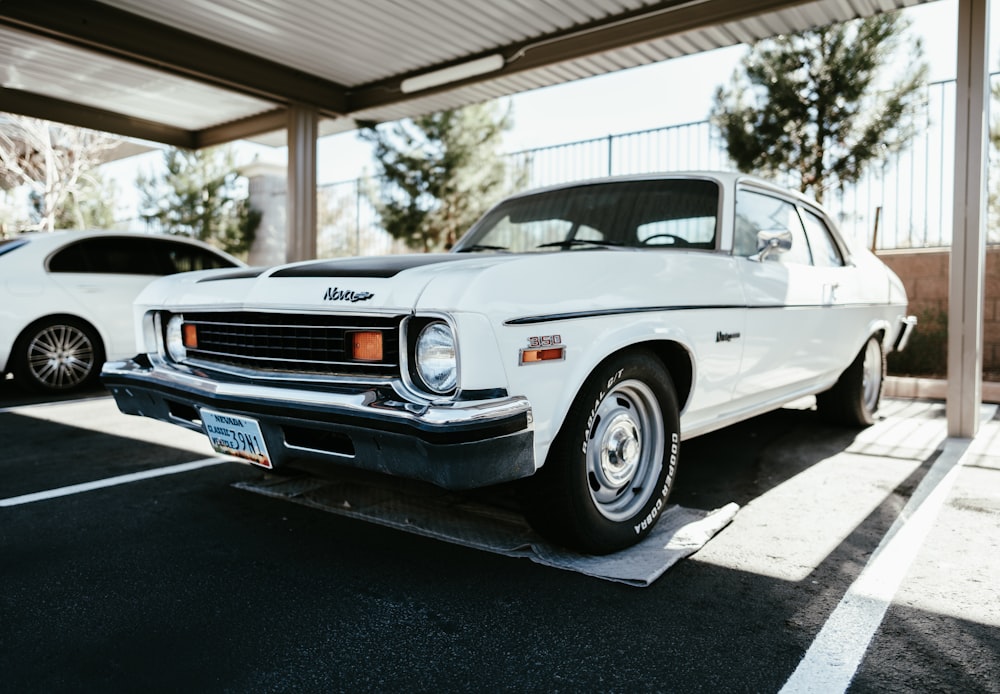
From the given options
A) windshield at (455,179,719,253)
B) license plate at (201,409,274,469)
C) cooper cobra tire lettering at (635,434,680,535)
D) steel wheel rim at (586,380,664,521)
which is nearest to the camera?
license plate at (201,409,274,469)

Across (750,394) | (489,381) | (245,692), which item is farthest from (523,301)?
(750,394)

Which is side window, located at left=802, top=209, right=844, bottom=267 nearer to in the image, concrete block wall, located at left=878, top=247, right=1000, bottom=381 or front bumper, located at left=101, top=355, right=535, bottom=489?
front bumper, located at left=101, top=355, right=535, bottom=489

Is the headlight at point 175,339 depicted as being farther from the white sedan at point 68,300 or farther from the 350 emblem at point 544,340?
the white sedan at point 68,300

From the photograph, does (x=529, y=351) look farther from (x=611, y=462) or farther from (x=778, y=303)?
(x=778, y=303)

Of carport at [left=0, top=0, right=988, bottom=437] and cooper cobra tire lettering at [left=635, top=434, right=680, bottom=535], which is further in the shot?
carport at [left=0, top=0, right=988, bottom=437]

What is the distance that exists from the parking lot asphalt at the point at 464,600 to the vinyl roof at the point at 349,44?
15.1ft

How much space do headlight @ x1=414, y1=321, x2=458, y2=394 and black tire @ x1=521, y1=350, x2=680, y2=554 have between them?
48cm

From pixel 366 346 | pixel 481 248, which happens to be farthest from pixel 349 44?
pixel 366 346

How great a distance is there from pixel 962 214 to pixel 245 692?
544 cm

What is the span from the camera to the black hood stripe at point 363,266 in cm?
264

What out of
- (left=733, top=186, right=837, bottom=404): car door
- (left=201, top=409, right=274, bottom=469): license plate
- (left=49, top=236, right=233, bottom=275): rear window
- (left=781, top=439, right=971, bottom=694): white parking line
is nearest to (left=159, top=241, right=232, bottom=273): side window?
(left=49, top=236, right=233, bottom=275): rear window

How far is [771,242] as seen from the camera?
12.1ft

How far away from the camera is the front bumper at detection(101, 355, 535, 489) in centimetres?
225

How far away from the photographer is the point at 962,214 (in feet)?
17.3
